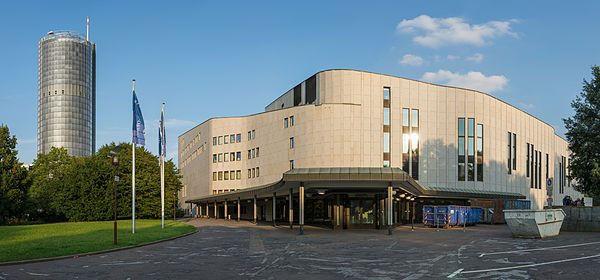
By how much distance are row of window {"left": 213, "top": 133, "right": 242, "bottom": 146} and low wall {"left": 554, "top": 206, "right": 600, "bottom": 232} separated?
5748cm

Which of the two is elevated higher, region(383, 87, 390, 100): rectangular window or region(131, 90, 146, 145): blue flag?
region(383, 87, 390, 100): rectangular window

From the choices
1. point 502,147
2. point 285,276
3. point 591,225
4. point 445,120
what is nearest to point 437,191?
point 445,120

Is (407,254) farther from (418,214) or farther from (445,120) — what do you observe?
(445,120)

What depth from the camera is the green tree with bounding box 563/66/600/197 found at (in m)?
40.9

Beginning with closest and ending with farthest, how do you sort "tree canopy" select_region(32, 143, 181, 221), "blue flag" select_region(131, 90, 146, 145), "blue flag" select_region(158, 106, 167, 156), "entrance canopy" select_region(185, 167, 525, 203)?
"blue flag" select_region(131, 90, 146, 145)
"entrance canopy" select_region(185, 167, 525, 203)
"blue flag" select_region(158, 106, 167, 156)
"tree canopy" select_region(32, 143, 181, 221)

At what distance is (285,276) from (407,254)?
319 inches

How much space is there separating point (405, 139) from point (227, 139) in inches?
1396

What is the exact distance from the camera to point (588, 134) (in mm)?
41281

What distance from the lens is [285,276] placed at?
1489cm

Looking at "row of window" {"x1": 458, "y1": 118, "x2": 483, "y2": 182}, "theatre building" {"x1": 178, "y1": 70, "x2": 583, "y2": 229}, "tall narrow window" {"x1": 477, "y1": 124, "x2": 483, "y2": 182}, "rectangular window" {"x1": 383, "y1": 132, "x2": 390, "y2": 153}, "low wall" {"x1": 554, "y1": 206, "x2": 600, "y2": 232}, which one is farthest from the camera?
"tall narrow window" {"x1": 477, "y1": 124, "x2": 483, "y2": 182}

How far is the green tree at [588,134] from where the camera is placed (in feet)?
134

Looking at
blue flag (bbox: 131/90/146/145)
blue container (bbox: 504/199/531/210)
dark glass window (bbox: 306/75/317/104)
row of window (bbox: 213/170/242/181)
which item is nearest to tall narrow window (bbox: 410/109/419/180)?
blue container (bbox: 504/199/531/210)

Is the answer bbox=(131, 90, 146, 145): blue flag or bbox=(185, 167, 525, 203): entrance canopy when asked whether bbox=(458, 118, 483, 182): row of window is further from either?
bbox=(131, 90, 146, 145): blue flag

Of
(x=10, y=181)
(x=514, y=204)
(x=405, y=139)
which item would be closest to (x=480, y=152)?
(x=514, y=204)
